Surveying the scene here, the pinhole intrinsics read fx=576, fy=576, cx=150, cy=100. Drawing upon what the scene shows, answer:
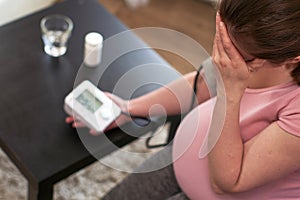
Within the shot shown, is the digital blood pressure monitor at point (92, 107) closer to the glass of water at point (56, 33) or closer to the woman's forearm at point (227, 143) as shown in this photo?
the glass of water at point (56, 33)

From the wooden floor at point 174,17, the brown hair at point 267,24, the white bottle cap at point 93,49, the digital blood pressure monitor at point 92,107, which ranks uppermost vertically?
the brown hair at point 267,24

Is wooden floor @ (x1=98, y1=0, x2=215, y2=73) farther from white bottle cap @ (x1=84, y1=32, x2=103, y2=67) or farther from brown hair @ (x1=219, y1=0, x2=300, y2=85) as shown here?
brown hair @ (x1=219, y1=0, x2=300, y2=85)

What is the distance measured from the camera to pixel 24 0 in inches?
73.4

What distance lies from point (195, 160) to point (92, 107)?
0.89 feet

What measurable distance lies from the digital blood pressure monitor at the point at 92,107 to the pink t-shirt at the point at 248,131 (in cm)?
16

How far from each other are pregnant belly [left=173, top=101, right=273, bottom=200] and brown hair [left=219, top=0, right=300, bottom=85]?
0.95 feet

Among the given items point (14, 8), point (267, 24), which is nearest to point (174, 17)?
point (14, 8)

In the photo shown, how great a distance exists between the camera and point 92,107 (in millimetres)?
1281

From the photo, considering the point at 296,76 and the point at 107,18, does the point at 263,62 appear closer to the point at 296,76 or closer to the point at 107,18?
the point at 296,76

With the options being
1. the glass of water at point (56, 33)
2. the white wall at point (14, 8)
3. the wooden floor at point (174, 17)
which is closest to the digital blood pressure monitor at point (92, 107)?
the glass of water at point (56, 33)

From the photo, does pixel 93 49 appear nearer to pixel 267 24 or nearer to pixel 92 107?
pixel 92 107

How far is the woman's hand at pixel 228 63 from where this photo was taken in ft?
3.06

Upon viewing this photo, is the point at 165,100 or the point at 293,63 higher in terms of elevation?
the point at 293,63

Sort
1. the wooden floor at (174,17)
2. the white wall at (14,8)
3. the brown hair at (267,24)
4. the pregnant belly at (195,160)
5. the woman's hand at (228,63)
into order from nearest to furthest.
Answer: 1. the brown hair at (267,24)
2. the woman's hand at (228,63)
3. the pregnant belly at (195,160)
4. the white wall at (14,8)
5. the wooden floor at (174,17)
